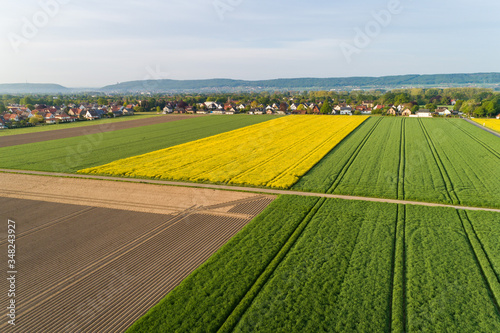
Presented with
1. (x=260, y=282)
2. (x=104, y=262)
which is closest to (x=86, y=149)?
(x=104, y=262)

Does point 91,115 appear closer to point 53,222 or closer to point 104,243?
point 53,222

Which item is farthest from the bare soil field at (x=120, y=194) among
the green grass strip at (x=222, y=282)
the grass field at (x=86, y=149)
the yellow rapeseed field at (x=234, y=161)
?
the grass field at (x=86, y=149)

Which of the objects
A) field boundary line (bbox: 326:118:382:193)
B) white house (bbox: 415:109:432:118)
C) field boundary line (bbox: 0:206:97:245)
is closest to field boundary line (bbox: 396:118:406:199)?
field boundary line (bbox: 326:118:382:193)

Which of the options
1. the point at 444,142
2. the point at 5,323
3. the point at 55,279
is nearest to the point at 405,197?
the point at 55,279

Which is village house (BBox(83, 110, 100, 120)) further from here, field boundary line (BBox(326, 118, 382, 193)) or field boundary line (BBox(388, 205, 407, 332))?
field boundary line (BBox(388, 205, 407, 332))

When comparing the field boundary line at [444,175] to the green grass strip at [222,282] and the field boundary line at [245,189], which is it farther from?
the green grass strip at [222,282]

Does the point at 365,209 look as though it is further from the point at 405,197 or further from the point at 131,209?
the point at 131,209
